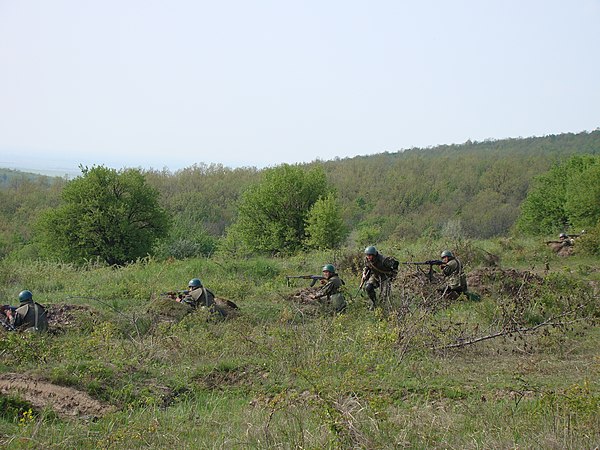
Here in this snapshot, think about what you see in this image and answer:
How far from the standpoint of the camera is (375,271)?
13203 mm

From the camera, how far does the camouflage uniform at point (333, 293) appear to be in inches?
493

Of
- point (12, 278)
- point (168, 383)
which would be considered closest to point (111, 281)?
point (12, 278)

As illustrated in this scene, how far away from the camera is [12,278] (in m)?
16.7

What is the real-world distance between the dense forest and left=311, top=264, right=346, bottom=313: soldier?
36916 mm

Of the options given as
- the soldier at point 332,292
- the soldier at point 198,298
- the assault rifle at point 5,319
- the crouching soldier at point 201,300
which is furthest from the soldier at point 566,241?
the assault rifle at point 5,319

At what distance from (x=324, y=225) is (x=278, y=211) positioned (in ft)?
12.5

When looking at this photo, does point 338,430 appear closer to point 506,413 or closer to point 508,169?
point 506,413

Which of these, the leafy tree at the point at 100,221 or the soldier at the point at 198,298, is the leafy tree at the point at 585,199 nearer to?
the leafy tree at the point at 100,221

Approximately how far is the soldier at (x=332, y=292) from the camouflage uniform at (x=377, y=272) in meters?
0.63

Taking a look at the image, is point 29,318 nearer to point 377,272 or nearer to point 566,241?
point 377,272

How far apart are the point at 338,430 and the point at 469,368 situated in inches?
162

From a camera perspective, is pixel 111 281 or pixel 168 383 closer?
pixel 168 383

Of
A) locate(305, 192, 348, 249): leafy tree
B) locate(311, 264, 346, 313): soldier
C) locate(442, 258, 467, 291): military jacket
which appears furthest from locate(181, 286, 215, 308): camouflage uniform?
locate(305, 192, 348, 249): leafy tree

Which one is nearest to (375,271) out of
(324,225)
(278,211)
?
(324,225)
